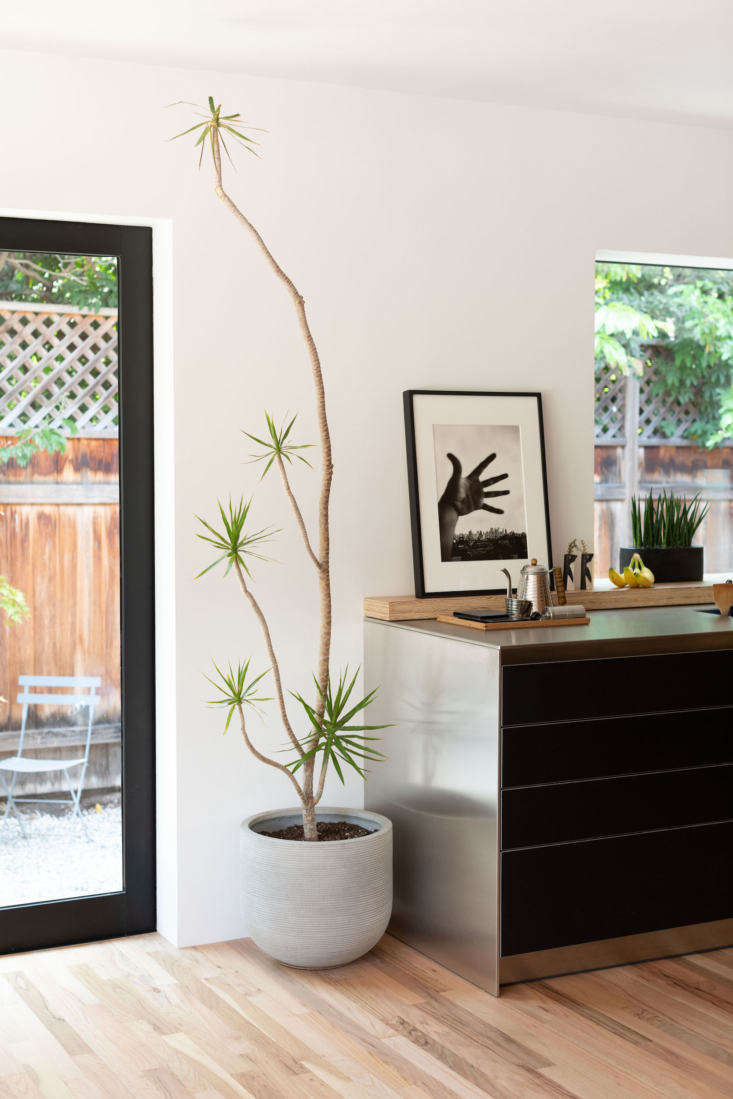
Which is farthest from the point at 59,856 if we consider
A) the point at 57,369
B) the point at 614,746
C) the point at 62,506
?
the point at 614,746

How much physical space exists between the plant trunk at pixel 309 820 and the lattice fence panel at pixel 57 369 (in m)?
1.26

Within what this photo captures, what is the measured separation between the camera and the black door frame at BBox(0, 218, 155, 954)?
369 centimetres

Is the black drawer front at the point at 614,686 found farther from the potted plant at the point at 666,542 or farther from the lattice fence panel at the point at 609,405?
the lattice fence panel at the point at 609,405

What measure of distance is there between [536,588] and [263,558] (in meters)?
0.83

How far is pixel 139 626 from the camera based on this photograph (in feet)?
12.4

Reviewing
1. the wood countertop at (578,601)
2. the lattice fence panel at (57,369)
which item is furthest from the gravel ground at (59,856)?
the lattice fence panel at (57,369)

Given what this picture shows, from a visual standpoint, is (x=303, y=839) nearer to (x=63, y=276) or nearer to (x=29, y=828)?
(x=29, y=828)

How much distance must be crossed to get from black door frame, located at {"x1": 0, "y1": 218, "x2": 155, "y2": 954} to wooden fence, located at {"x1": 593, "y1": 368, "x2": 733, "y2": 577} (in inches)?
64.8

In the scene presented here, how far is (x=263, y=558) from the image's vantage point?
3.76 metres

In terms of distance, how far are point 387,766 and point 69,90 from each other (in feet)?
7.19

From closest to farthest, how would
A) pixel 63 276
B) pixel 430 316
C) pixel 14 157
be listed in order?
pixel 14 157
pixel 63 276
pixel 430 316

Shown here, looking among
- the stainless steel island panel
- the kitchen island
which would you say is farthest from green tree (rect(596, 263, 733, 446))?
the stainless steel island panel

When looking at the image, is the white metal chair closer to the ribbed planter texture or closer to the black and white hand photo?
the ribbed planter texture

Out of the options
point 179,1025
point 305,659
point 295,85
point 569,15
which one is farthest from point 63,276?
point 179,1025
